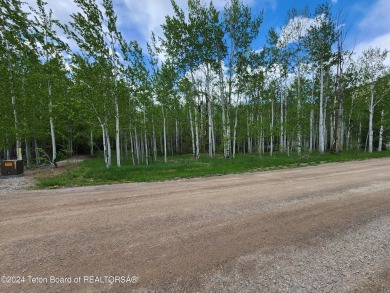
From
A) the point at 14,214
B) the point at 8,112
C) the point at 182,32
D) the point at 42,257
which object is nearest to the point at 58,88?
the point at 8,112

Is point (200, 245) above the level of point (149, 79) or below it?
below

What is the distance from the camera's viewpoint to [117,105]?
12.7 meters

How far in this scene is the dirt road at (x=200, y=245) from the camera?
6.66 feet

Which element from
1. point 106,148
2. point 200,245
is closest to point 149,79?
point 106,148

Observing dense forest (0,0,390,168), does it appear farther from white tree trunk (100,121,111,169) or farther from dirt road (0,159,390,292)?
dirt road (0,159,390,292)

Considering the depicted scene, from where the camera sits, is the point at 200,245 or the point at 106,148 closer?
the point at 200,245

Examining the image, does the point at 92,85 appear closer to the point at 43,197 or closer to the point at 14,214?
the point at 43,197

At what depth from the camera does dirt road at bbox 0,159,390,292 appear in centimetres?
203

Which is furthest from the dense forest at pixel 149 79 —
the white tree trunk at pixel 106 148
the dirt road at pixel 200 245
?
the dirt road at pixel 200 245

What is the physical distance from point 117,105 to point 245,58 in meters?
12.7

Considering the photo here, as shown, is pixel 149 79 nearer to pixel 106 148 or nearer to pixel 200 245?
pixel 106 148

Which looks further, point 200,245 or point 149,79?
point 149,79

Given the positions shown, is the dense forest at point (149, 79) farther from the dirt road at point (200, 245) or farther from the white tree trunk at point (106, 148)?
the dirt road at point (200, 245)

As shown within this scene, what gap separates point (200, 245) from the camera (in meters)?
2.73
